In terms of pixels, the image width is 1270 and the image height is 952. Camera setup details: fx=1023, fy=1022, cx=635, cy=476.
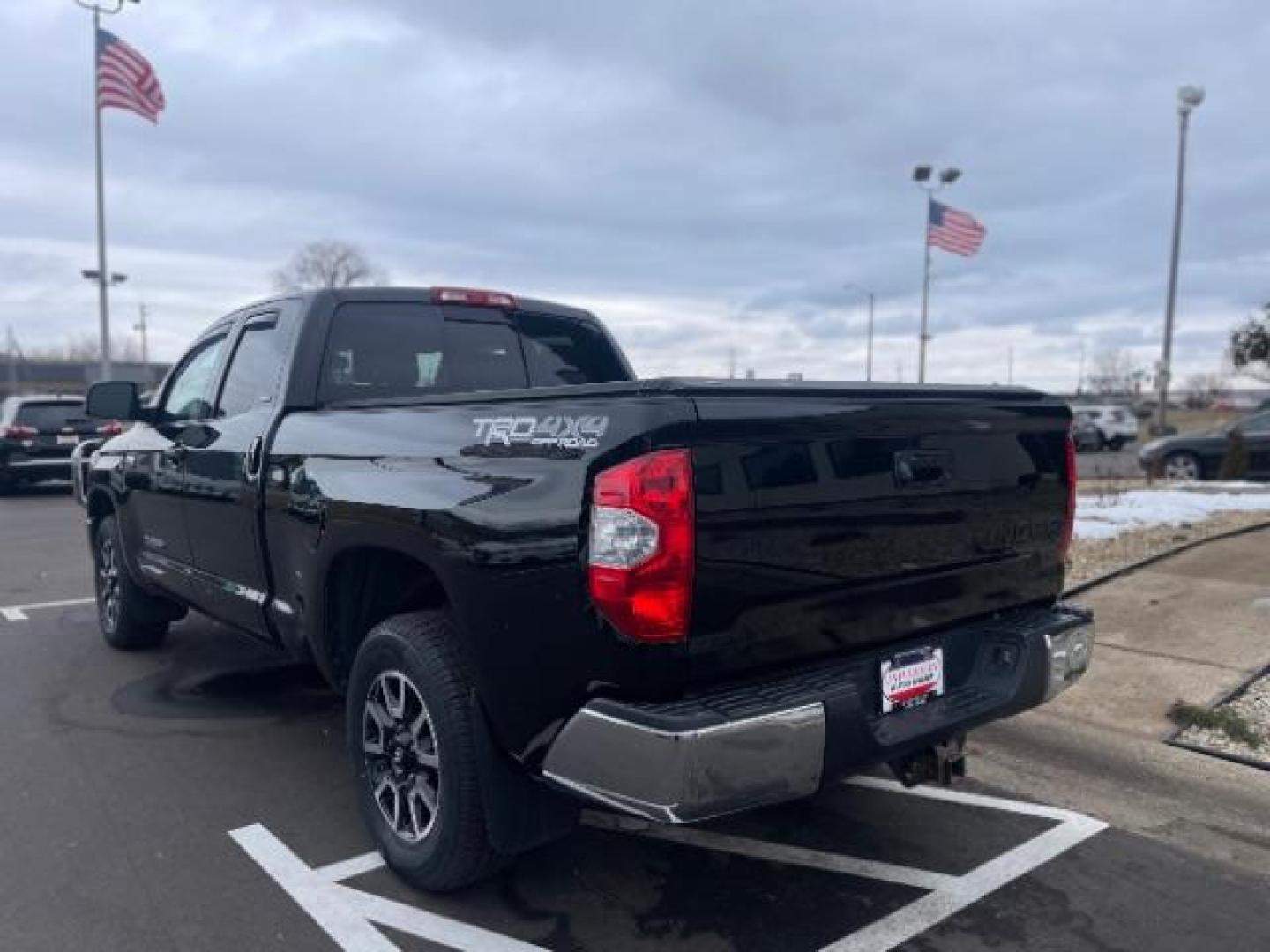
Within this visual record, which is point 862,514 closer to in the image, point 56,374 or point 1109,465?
point 1109,465

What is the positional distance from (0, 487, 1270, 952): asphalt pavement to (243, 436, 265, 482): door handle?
1.28 m

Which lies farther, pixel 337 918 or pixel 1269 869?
pixel 1269 869

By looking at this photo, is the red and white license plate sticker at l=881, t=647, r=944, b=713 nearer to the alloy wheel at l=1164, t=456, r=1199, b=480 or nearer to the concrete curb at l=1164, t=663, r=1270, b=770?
the concrete curb at l=1164, t=663, r=1270, b=770

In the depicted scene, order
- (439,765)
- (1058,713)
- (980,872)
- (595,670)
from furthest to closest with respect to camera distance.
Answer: (1058,713) < (980,872) < (439,765) < (595,670)

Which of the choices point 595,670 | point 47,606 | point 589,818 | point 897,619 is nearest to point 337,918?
point 589,818

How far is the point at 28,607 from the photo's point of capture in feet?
24.7

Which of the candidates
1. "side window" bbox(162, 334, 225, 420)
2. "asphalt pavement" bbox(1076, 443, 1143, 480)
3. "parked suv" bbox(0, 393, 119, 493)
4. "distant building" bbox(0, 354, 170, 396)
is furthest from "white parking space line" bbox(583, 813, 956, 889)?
"distant building" bbox(0, 354, 170, 396)

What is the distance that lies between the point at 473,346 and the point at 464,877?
2.38 meters

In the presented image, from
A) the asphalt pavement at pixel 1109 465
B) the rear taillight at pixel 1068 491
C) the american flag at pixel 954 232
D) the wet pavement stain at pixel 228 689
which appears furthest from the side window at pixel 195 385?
the american flag at pixel 954 232

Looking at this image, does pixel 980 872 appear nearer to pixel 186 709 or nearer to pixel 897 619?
pixel 897 619

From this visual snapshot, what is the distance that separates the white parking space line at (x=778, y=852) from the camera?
3.42 metres

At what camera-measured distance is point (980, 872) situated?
3.45 m

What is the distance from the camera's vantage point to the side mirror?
5203 millimetres

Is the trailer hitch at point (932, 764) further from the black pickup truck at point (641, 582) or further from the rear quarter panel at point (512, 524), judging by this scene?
the rear quarter panel at point (512, 524)
